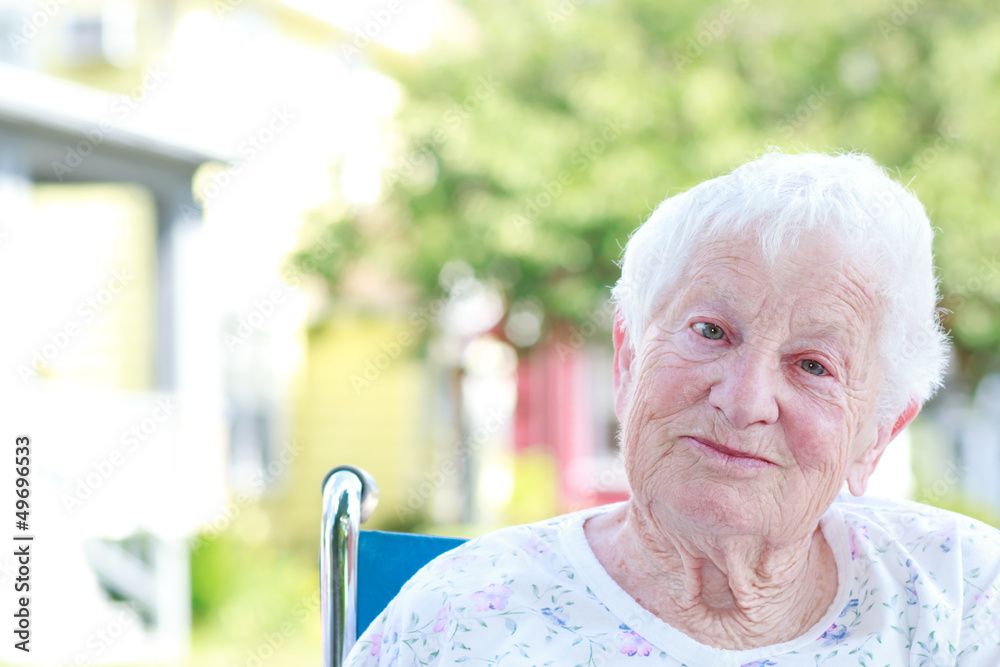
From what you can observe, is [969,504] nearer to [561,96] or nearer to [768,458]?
[561,96]

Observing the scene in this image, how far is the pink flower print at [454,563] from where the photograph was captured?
1.80m

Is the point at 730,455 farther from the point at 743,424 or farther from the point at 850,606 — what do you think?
the point at 850,606

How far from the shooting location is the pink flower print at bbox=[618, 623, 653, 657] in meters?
1.67

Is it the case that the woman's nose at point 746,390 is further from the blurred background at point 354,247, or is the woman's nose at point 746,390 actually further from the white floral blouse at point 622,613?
the blurred background at point 354,247

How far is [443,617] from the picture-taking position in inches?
67.2

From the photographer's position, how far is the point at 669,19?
898 centimetres

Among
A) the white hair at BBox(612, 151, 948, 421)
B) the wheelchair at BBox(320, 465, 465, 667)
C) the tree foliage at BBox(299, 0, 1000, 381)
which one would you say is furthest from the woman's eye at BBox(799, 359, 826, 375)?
the tree foliage at BBox(299, 0, 1000, 381)

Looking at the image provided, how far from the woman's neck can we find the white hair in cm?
30

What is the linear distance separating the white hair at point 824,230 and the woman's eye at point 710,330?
91 mm

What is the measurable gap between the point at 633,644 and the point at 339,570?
0.53 meters

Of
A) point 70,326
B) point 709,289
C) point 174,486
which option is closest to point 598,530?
point 709,289

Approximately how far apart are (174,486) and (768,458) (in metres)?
6.07

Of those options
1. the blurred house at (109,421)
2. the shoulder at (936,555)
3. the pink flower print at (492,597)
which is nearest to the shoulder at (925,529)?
the shoulder at (936,555)

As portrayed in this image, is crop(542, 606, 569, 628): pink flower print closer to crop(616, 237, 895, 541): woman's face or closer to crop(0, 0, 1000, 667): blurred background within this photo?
crop(616, 237, 895, 541): woman's face
